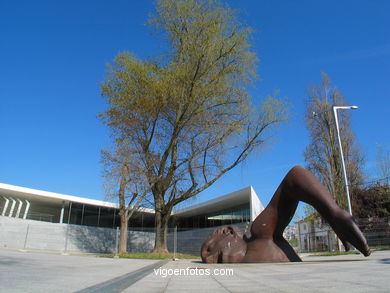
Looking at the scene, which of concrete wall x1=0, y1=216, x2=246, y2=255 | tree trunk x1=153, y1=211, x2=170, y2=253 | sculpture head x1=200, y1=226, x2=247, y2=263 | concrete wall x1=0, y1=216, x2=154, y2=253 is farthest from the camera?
concrete wall x1=0, y1=216, x2=154, y2=253

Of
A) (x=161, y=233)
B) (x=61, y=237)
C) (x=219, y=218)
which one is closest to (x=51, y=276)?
(x=161, y=233)

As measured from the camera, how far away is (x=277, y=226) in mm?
9484

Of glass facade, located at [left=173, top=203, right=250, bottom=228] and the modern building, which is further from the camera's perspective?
glass facade, located at [left=173, top=203, right=250, bottom=228]

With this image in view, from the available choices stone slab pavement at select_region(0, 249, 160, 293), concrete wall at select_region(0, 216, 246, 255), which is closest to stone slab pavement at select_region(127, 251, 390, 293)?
stone slab pavement at select_region(0, 249, 160, 293)

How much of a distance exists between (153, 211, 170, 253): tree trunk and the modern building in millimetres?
9333

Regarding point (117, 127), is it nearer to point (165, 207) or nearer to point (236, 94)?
point (165, 207)

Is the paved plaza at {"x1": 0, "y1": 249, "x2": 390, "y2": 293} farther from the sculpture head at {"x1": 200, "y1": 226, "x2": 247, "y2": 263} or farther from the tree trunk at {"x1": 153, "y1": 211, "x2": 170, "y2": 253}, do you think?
the tree trunk at {"x1": 153, "y1": 211, "x2": 170, "y2": 253}

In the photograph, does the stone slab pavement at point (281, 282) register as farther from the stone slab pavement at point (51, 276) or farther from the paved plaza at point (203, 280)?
the stone slab pavement at point (51, 276)

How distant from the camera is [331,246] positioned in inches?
832

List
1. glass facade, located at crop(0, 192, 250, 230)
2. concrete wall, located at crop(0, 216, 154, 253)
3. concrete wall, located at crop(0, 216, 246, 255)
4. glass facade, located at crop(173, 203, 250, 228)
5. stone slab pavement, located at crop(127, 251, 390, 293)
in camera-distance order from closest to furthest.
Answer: stone slab pavement, located at crop(127, 251, 390, 293), concrete wall, located at crop(0, 216, 246, 255), concrete wall, located at crop(0, 216, 154, 253), glass facade, located at crop(173, 203, 250, 228), glass facade, located at crop(0, 192, 250, 230)

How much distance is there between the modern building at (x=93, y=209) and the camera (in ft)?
102

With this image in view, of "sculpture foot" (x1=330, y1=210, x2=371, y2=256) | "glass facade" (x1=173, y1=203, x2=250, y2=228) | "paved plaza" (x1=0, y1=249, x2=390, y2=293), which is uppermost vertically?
"glass facade" (x1=173, y1=203, x2=250, y2=228)

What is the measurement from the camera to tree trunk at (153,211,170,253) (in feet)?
61.1

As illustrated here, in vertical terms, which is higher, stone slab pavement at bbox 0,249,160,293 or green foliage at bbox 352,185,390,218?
green foliage at bbox 352,185,390,218
